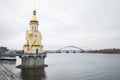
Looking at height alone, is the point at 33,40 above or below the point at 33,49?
above

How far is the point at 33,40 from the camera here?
64.6 meters

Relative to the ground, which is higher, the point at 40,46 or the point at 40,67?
the point at 40,46

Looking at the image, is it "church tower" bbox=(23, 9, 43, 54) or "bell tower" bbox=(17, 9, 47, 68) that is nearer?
"bell tower" bbox=(17, 9, 47, 68)

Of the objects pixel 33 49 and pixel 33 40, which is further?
pixel 33 40

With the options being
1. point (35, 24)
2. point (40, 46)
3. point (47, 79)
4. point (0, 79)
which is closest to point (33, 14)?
point (35, 24)

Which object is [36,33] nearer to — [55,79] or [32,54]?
[32,54]

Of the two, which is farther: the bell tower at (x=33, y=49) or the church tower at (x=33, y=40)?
the church tower at (x=33, y=40)

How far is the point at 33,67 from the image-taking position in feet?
202

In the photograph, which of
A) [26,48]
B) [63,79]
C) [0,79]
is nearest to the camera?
[0,79]

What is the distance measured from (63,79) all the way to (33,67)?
18842mm

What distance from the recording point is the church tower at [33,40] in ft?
211

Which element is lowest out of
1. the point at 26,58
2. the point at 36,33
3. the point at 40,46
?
the point at 26,58

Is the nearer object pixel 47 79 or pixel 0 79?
pixel 0 79

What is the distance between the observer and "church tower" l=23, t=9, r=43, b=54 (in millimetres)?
64375
